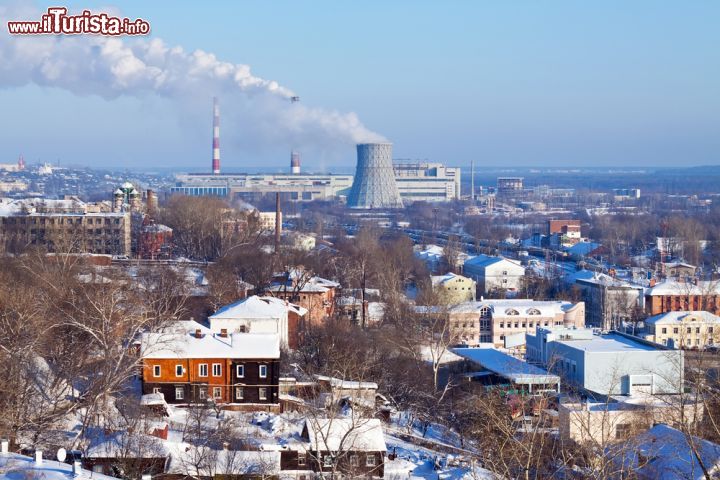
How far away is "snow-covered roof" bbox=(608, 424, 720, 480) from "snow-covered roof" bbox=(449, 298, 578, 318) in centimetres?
1371

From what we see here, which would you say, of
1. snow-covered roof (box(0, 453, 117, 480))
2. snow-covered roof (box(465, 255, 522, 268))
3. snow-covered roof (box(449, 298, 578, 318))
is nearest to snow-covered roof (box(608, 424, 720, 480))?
snow-covered roof (box(0, 453, 117, 480))

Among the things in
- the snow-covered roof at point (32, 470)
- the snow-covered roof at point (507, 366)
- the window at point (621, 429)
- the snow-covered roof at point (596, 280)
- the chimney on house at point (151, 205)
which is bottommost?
the snow-covered roof at point (507, 366)

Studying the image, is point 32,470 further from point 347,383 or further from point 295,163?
point 295,163

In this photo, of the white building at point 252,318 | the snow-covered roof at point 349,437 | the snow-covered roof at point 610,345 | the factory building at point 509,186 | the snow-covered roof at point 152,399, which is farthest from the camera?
the factory building at point 509,186

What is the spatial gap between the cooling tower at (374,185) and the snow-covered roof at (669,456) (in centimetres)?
6521

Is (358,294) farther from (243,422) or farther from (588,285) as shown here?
(243,422)

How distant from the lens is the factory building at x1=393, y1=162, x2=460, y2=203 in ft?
318

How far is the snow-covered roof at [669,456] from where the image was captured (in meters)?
11.0

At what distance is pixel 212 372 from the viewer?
15969mm

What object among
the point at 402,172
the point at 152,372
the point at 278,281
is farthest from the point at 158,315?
the point at 402,172

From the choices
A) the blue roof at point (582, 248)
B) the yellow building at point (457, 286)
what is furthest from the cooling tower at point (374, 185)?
the yellow building at point (457, 286)

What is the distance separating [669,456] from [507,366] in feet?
27.8

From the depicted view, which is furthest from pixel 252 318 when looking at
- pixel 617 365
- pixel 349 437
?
pixel 349 437

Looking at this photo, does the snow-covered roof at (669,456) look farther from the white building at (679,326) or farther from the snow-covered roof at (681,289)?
the snow-covered roof at (681,289)
